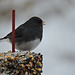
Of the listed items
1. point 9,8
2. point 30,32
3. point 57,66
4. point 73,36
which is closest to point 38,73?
point 30,32

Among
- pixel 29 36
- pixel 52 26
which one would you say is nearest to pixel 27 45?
pixel 29 36

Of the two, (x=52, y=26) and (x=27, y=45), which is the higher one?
(x=52, y=26)

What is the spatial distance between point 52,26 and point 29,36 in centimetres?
153

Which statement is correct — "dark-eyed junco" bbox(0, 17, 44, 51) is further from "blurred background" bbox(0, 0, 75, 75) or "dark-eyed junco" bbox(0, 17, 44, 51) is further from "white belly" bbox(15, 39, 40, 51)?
"blurred background" bbox(0, 0, 75, 75)

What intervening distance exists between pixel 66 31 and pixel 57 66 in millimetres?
470

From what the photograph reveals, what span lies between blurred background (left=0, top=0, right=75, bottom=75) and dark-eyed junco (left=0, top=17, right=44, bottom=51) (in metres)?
1.21

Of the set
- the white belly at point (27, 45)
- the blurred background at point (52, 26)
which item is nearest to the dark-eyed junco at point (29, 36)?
the white belly at point (27, 45)

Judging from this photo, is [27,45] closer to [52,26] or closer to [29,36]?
[29,36]

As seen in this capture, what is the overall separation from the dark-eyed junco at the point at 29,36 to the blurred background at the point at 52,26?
1213mm

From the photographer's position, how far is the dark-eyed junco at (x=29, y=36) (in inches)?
58.4

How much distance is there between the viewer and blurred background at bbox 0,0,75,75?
284 cm

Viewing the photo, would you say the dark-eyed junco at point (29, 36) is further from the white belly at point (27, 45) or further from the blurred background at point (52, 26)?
the blurred background at point (52, 26)

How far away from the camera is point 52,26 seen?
3010 mm

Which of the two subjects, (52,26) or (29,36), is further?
(52,26)
